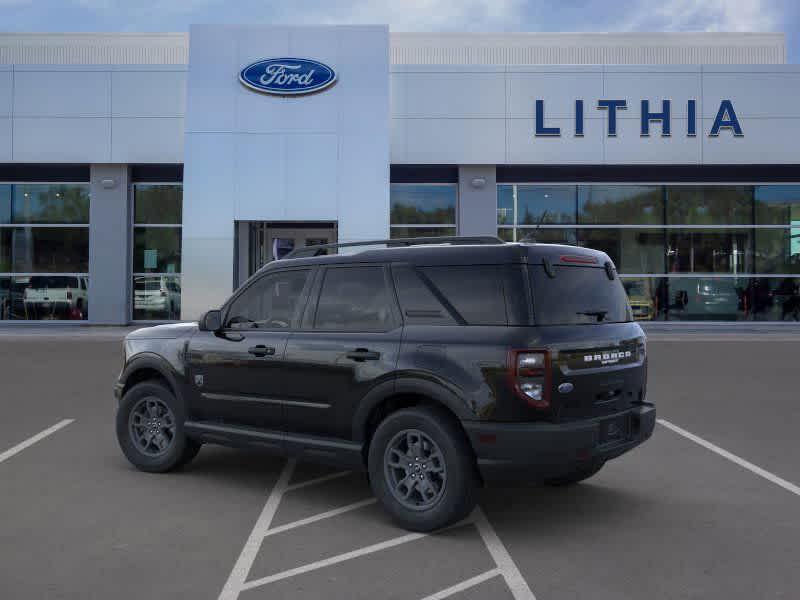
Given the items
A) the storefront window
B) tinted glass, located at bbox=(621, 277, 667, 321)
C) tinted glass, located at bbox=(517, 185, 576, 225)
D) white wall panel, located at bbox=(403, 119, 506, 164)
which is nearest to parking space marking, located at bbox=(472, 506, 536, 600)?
white wall panel, located at bbox=(403, 119, 506, 164)

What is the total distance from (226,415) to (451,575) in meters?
2.50

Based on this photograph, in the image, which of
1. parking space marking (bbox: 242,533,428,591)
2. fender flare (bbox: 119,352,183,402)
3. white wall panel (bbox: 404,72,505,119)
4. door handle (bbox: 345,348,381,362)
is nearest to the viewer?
parking space marking (bbox: 242,533,428,591)

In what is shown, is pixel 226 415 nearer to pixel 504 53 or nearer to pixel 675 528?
pixel 675 528

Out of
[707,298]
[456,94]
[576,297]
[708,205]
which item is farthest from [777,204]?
[576,297]

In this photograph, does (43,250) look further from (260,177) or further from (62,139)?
(260,177)

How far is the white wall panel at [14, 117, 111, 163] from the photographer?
23.0 metres

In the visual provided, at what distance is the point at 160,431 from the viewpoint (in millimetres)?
6715

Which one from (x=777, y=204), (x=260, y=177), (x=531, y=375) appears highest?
(x=260, y=177)

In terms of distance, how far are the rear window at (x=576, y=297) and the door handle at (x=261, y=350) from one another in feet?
6.63

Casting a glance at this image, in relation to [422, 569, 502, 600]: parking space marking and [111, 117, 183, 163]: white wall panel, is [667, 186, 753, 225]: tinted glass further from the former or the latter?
[422, 569, 502, 600]: parking space marking

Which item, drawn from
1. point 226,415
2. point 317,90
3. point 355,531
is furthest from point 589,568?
point 317,90

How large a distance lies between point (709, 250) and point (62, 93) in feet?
62.6

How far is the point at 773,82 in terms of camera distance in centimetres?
2300

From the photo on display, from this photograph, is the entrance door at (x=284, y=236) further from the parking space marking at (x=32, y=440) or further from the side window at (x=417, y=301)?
the side window at (x=417, y=301)
